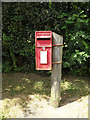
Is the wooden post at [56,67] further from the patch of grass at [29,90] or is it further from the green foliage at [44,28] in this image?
the green foliage at [44,28]

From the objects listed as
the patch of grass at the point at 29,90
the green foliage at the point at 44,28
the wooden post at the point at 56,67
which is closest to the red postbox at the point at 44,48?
the wooden post at the point at 56,67

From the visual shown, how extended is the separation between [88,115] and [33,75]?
286cm

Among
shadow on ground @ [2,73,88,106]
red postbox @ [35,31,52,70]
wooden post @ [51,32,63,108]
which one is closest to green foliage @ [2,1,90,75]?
shadow on ground @ [2,73,88,106]

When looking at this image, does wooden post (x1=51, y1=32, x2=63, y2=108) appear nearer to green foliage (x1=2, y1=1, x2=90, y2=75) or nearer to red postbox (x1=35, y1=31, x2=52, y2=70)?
red postbox (x1=35, y1=31, x2=52, y2=70)

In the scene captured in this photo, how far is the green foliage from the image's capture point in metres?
4.15

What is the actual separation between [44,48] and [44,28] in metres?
2.25

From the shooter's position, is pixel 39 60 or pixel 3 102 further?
pixel 3 102

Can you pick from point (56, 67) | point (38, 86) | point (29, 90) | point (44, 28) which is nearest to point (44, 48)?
point (56, 67)

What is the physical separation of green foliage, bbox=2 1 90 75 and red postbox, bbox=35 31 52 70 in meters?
1.74

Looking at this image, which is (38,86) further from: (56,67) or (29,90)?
(56,67)

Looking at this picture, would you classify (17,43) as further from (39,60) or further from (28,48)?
(39,60)

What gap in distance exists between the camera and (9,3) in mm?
4648

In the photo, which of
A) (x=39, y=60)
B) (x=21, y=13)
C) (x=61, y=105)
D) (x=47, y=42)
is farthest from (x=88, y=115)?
(x=21, y=13)

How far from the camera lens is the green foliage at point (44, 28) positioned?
415cm
